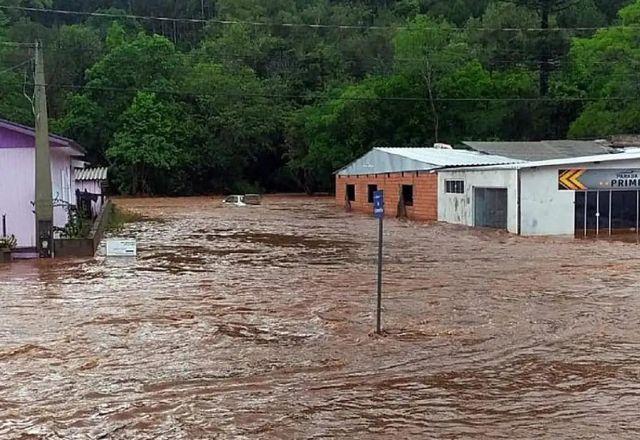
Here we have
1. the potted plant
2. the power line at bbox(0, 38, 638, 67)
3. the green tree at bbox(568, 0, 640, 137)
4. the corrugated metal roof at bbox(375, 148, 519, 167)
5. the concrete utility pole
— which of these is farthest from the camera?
the power line at bbox(0, 38, 638, 67)

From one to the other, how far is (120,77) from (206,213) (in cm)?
2850

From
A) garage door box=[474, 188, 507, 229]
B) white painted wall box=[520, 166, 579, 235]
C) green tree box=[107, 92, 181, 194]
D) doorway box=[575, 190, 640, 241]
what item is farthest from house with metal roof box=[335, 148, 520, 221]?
green tree box=[107, 92, 181, 194]

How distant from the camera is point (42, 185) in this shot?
831 inches

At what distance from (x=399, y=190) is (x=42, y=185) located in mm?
22926

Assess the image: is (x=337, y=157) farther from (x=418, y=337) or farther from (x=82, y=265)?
(x=418, y=337)

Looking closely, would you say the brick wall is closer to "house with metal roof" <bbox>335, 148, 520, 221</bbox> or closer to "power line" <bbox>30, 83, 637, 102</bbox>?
"house with metal roof" <bbox>335, 148, 520, 221</bbox>

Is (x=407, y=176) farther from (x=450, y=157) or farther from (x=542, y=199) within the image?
(x=542, y=199)

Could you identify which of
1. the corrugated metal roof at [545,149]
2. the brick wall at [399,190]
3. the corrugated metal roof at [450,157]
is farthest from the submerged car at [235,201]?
the corrugated metal roof at [545,149]

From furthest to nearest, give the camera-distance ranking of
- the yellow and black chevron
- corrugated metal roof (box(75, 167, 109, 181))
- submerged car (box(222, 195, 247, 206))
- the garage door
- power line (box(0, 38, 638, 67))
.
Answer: power line (box(0, 38, 638, 67)) → submerged car (box(222, 195, 247, 206)) → corrugated metal roof (box(75, 167, 109, 181)) → the garage door → the yellow and black chevron

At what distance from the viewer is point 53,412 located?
8195mm

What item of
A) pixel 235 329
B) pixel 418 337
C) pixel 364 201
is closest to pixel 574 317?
pixel 418 337

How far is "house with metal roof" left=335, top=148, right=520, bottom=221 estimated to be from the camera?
37.3 m

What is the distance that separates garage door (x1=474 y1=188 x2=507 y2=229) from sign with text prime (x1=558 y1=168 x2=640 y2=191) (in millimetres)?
2198

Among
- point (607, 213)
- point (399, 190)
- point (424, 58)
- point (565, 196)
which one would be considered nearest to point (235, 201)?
point (399, 190)
